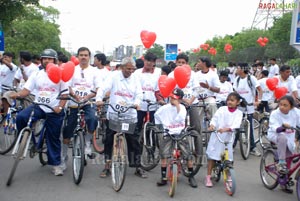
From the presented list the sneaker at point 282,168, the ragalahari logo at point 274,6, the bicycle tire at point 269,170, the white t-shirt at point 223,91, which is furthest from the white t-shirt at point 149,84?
the ragalahari logo at point 274,6

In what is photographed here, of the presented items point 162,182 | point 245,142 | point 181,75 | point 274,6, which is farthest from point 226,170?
point 274,6

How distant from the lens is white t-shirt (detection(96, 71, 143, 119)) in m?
6.25

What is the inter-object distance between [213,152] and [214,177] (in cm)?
60

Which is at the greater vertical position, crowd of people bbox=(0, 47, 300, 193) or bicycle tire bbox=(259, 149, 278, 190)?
crowd of people bbox=(0, 47, 300, 193)

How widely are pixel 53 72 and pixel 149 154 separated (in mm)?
2139

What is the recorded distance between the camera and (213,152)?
618 centimetres

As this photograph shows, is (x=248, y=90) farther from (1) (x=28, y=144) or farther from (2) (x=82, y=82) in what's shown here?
(1) (x=28, y=144)

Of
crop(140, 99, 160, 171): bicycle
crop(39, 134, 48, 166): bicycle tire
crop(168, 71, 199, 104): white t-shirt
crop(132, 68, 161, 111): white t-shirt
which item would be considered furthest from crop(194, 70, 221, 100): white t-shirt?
crop(39, 134, 48, 166): bicycle tire

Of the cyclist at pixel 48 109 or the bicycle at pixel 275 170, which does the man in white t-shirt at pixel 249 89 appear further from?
the cyclist at pixel 48 109

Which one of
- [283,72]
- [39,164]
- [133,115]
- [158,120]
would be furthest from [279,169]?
[39,164]

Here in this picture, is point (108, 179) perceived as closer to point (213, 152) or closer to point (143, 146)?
point (143, 146)

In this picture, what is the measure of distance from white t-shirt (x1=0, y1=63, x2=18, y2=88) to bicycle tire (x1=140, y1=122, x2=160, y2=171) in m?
4.42

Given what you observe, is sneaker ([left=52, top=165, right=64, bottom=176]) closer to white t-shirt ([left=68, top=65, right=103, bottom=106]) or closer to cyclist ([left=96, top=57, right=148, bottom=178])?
cyclist ([left=96, top=57, right=148, bottom=178])

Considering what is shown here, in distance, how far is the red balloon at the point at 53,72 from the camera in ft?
19.7
